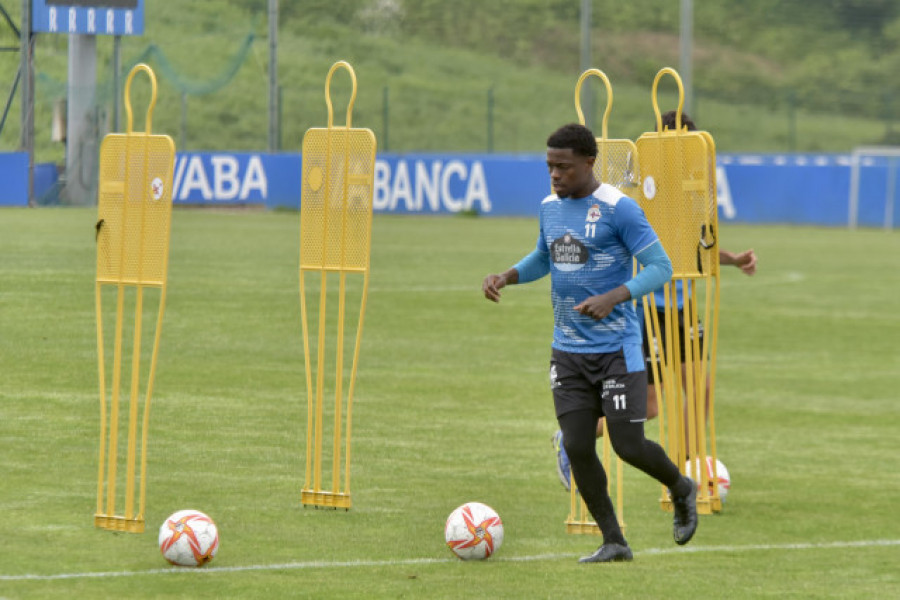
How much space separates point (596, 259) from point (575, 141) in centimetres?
59

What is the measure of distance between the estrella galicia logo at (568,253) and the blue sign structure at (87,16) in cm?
3077

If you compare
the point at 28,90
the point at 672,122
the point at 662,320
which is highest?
the point at 28,90

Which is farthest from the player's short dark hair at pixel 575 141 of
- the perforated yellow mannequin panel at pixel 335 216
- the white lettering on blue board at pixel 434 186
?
the white lettering on blue board at pixel 434 186

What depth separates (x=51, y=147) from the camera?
1581 inches

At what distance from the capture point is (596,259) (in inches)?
330

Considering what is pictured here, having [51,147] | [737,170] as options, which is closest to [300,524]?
[51,147]

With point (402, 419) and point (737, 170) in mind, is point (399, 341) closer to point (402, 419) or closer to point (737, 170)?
point (402, 419)

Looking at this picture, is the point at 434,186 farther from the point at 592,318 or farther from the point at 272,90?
the point at 592,318

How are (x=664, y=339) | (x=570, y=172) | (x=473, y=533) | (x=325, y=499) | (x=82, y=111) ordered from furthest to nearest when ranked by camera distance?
(x=82, y=111) → (x=664, y=339) → (x=325, y=499) → (x=473, y=533) → (x=570, y=172)

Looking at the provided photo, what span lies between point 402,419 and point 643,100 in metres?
58.5

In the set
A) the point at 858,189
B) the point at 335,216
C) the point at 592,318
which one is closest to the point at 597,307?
the point at 592,318

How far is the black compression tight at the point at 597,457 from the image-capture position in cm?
841

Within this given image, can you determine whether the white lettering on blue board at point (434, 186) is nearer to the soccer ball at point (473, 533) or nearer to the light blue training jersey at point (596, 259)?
the soccer ball at point (473, 533)

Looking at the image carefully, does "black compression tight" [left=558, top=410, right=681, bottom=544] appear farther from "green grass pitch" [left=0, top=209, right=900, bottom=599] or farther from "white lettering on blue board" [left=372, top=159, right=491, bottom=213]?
"white lettering on blue board" [left=372, top=159, right=491, bottom=213]
